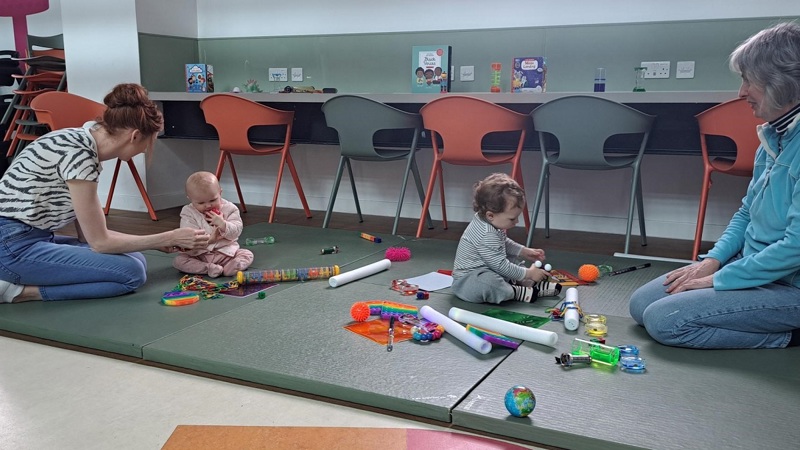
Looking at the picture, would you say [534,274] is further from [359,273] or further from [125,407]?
[125,407]

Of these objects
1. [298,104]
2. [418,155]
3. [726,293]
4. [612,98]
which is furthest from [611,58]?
[726,293]

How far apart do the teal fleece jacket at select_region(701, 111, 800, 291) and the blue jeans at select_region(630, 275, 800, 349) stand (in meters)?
0.04

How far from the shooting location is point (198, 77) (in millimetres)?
5098

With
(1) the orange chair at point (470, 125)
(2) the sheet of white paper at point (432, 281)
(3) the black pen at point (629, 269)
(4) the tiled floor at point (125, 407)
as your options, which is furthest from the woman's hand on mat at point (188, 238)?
(3) the black pen at point (629, 269)

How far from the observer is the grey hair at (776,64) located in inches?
75.0

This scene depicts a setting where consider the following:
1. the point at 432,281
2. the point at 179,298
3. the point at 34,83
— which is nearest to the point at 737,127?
the point at 432,281

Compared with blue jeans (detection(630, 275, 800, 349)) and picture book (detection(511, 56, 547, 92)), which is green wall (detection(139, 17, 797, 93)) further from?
blue jeans (detection(630, 275, 800, 349))

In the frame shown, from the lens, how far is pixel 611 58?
14.1ft

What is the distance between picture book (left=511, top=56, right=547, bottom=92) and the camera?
4176 millimetres

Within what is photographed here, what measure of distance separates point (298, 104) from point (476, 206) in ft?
7.76

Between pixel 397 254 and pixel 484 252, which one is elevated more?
pixel 484 252

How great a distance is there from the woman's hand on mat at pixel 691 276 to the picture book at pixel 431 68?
2596 millimetres

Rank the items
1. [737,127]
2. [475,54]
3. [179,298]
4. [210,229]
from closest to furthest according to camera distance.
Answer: [179,298] < [210,229] < [737,127] < [475,54]

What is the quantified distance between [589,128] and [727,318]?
158 cm
